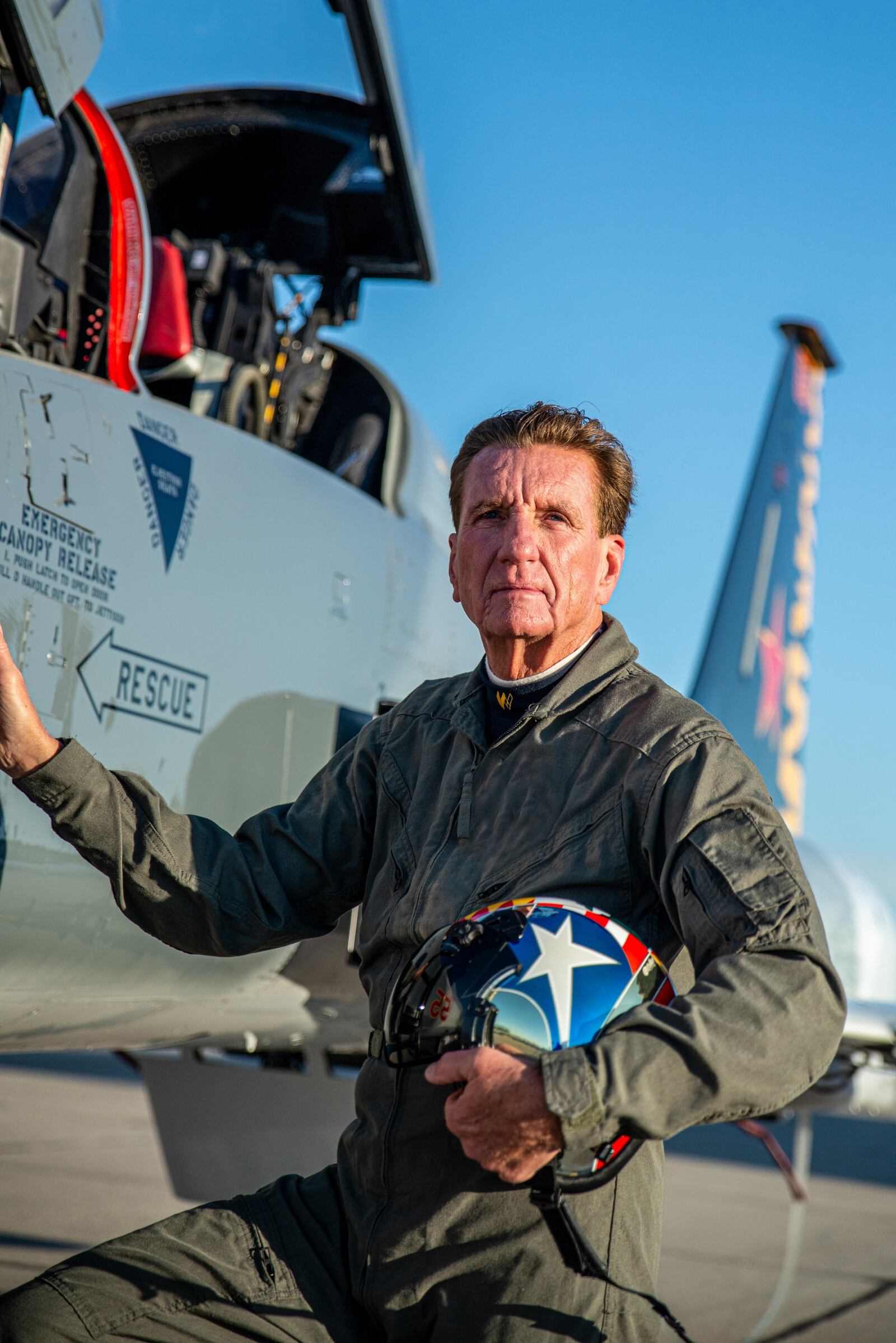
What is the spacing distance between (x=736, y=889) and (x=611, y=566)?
2.22 ft

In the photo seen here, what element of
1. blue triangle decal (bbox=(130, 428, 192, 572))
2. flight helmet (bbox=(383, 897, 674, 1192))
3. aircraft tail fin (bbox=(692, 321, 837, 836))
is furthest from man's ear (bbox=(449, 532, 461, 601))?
aircraft tail fin (bbox=(692, 321, 837, 836))

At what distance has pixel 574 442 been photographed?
1.90 metres

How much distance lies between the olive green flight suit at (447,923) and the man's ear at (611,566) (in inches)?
2.6

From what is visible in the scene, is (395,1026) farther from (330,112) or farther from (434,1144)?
(330,112)

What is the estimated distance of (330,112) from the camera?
15.3 feet

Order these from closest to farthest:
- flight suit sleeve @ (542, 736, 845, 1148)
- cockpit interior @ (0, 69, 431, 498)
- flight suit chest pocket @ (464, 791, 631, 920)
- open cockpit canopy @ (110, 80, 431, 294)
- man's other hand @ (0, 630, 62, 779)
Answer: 1. flight suit sleeve @ (542, 736, 845, 1148)
2. flight suit chest pocket @ (464, 791, 631, 920)
3. man's other hand @ (0, 630, 62, 779)
4. cockpit interior @ (0, 69, 431, 498)
5. open cockpit canopy @ (110, 80, 431, 294)

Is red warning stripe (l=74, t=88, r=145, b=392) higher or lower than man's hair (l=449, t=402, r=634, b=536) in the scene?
higher

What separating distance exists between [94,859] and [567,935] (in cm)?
78

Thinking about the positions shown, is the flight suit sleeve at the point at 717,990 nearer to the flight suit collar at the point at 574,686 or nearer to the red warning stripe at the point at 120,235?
the flight suit collar at the point at 574,686

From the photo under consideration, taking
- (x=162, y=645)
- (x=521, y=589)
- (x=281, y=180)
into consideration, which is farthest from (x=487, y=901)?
(x=281, y=180)

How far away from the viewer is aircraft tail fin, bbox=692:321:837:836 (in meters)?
9.48

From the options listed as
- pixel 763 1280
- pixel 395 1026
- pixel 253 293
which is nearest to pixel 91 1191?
pixel 763 1280

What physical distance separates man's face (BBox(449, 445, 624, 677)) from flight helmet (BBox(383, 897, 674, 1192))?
1.42ft

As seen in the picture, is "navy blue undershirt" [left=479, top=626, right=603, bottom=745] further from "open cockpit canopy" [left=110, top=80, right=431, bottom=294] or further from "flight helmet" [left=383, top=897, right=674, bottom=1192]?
"open cockpit canopy" [left=110, top=80, right=431, bottom=294]
